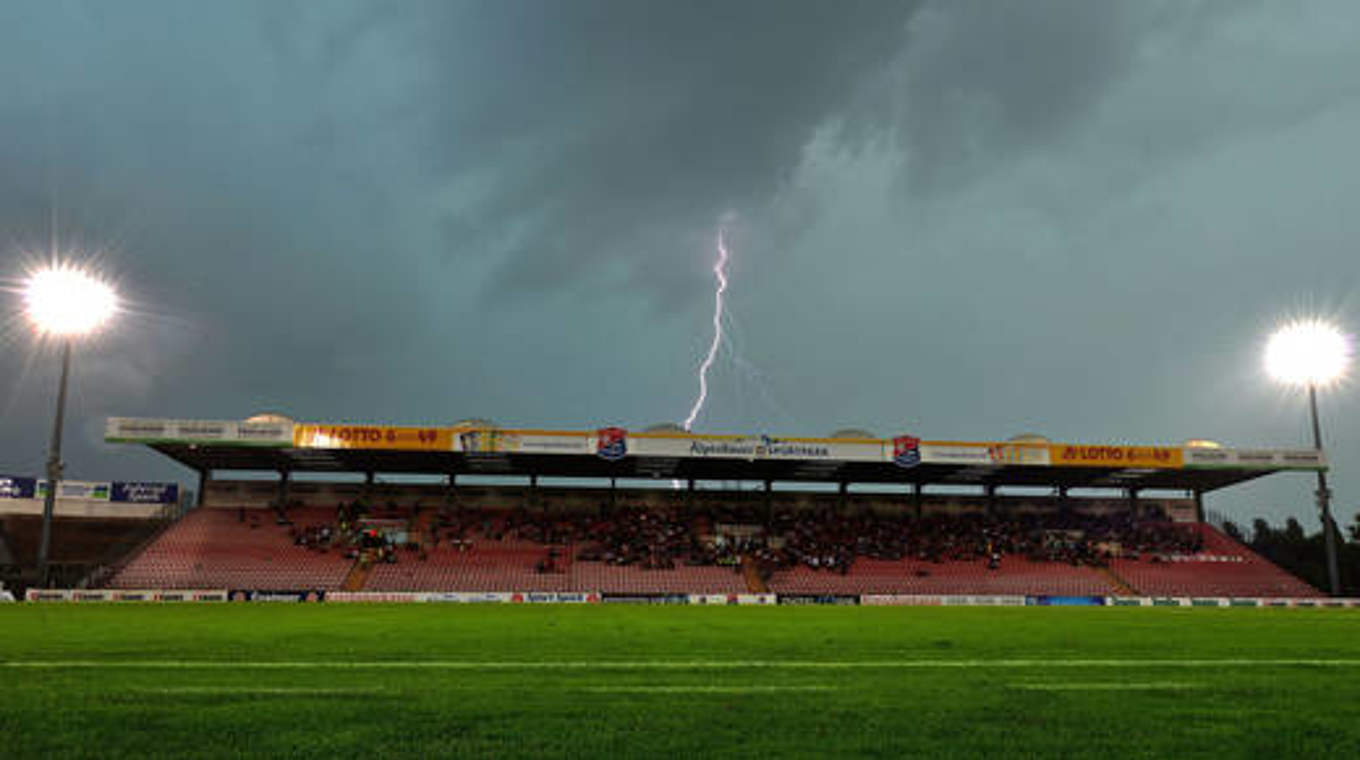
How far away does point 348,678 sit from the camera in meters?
8.01

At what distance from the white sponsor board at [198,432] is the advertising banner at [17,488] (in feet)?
64.3

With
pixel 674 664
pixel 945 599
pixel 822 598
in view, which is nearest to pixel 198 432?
pixel 822 598

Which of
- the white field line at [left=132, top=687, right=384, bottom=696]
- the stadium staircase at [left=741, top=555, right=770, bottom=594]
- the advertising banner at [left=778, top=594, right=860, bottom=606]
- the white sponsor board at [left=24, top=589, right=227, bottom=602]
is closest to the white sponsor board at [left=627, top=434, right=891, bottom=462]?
the stadium staircase at [left=741, top=555, right=770, bottom=594]

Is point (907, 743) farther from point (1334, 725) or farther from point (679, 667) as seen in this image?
point (679, 667)

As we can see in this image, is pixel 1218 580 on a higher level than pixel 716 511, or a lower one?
lower

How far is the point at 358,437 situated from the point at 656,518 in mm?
16797

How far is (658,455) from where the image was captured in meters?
42.3

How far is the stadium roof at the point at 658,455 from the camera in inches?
1590

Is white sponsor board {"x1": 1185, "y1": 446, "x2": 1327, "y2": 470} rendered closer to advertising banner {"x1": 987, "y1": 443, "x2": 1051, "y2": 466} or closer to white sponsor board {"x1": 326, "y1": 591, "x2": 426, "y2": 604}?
advertising banner {"x1": 987, "y1": 443, "x2": 1051, "y2": 466}

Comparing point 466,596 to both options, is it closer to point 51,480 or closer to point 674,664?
point 51,480

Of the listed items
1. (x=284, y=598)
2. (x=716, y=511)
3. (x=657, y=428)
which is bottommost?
(x=284, y=598)

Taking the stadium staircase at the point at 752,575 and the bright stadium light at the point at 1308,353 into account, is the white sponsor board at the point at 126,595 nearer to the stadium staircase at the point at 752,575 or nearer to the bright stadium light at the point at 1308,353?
the stadium staircase at the point at 752,575

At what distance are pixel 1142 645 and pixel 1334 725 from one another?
6.91 meters

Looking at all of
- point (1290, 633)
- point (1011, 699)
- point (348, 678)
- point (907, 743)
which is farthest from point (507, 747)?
point (1290, 633)
